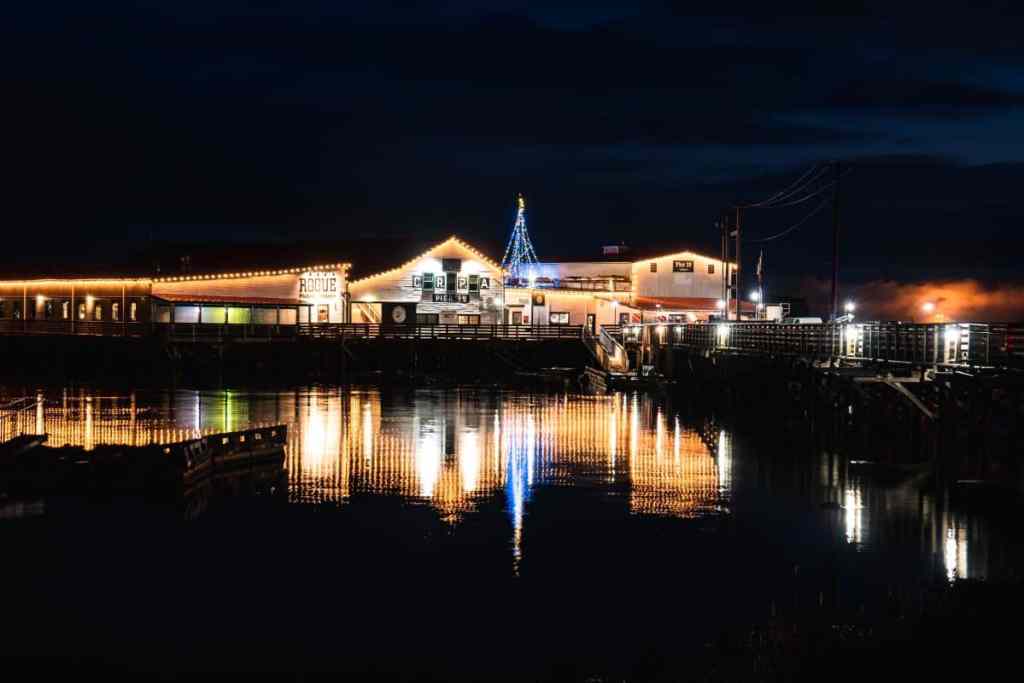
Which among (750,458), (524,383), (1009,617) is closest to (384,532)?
Result: (1009,617)

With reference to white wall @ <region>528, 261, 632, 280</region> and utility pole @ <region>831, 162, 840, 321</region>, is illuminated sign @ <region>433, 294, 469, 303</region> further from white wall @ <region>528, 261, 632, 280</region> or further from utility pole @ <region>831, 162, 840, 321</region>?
utility pole @ <region>831, 162, 840, 321</region>

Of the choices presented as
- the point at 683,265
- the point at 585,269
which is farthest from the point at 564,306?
the point at 683,265

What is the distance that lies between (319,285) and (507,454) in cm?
5258

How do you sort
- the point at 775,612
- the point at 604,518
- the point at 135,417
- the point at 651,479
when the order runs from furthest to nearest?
the point at 135,417 < the point at 651,479 < the point at 604,518 < the point at 775,612

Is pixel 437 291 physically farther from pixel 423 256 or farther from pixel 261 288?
pixel 261 288

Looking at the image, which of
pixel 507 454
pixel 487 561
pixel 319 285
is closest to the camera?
pixel 487 561

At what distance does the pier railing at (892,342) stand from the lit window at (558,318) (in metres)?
35.2

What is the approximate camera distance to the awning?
8466 cm

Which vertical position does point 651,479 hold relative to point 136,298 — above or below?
below

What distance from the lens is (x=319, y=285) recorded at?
89.1m

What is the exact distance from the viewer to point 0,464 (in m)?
28.8

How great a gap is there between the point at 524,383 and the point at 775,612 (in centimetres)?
5904

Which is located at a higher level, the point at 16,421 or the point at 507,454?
the point at 16,421

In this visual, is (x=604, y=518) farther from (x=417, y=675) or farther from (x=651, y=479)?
(x=417, y=675)
